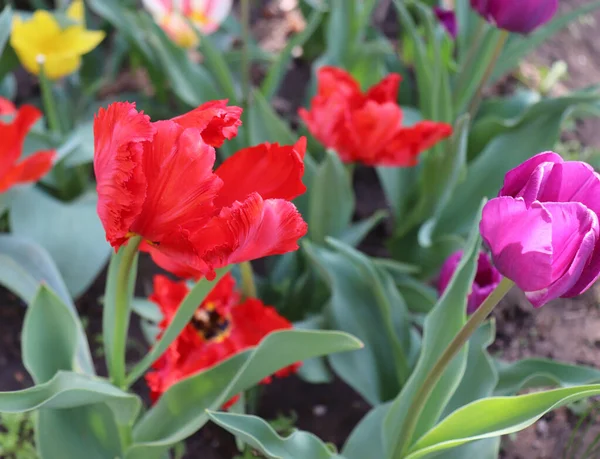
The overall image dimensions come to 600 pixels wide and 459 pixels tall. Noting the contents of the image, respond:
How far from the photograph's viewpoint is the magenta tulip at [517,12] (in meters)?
1.10

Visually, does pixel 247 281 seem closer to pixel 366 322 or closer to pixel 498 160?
pixel 366 322

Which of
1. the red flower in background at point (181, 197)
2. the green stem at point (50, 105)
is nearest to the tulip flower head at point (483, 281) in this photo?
the red flower in background at point (181, 197)

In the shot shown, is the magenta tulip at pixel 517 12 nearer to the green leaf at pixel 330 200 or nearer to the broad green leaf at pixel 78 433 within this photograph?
the green leaf at pixel 330 200

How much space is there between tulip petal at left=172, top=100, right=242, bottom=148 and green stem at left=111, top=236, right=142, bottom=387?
0.13 m

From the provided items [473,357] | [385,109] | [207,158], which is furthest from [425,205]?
[207,158]

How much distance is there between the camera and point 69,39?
4.69ft

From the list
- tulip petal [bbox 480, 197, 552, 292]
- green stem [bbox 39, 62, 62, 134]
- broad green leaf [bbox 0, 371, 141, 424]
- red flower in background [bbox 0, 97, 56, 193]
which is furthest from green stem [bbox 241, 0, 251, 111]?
tulip petal [bbox 480, 197, 552, 292]

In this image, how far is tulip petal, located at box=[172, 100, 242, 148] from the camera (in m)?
0.60

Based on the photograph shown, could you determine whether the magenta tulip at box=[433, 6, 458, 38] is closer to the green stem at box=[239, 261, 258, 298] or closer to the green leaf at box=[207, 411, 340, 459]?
the green stem at box=[239, 261, 258, 298]

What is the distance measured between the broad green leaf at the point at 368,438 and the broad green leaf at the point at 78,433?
328 mm

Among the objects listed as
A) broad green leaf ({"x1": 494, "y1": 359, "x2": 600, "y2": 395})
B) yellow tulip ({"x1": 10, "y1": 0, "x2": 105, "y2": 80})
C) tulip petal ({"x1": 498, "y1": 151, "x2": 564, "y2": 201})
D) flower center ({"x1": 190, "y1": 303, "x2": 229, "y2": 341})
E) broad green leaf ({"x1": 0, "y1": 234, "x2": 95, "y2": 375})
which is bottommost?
broad green leaf ({"x1": 494, "y1": 359, "x2": 600, "y2": 395})

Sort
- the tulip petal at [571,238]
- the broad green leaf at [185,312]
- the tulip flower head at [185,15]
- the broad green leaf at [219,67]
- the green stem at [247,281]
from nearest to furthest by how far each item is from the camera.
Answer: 1. the tulip petal at [571,238]
2. the broad green leaf at [185,312]
3. the green stem at [247,281]
4. the broad green leaf at [219,67]
5. the tulip flower head at [185,15]

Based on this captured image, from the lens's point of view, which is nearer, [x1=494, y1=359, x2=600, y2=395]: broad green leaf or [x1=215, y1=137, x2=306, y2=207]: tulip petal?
[x1=215, y1=137, x2=306, y2=207]: tulip petal

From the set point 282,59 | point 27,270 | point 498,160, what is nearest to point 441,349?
point 498,160
